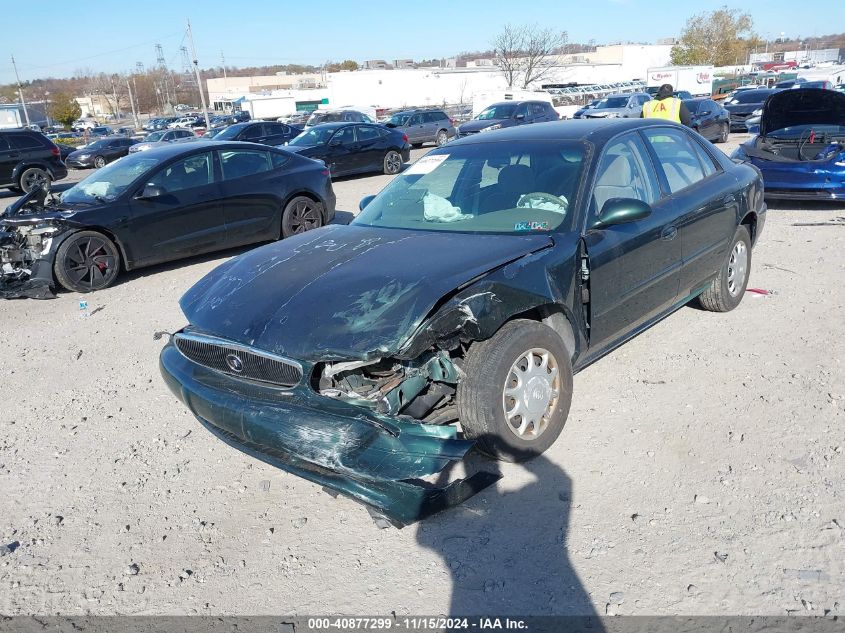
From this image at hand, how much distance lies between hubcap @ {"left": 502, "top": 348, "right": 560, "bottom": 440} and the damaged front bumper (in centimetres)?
36

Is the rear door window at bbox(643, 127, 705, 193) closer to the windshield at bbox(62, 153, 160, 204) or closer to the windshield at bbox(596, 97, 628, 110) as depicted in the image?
the windshield at bbox(62, 153, 160, 204)

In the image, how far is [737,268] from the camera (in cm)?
562

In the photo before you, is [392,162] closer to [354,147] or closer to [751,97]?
[354,147]

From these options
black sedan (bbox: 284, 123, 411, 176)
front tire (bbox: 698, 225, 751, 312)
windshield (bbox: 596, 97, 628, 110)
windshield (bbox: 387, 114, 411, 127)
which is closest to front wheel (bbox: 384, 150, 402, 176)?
black sedan (bbox: 284, 123, 411, 176)

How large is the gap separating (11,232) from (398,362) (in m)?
6.14

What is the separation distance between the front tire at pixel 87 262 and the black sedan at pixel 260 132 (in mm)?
14817

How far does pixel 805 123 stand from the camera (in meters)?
9.95

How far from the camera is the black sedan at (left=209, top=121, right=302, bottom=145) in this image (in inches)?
863

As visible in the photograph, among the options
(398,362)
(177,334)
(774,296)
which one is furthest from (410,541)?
(774,296)

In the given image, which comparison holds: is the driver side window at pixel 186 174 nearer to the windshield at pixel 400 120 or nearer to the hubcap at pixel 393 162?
the hubcap at pixel 393 162

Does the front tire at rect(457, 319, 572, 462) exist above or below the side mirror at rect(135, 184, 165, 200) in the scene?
below

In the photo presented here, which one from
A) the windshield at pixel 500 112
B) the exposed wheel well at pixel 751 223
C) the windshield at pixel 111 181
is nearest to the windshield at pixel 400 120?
the windshield at pixel 500 112

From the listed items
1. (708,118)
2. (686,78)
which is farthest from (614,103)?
(686,78)

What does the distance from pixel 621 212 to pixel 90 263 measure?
6.03 m
